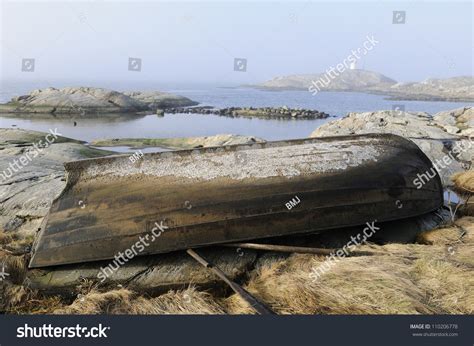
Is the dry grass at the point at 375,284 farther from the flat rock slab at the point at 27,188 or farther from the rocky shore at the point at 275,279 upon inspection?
the flat rock slab at the point at 27,188

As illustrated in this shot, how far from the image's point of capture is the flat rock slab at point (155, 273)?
5.24 metres

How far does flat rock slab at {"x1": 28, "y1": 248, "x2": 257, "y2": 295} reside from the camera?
524 centimetres

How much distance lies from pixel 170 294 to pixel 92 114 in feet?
133

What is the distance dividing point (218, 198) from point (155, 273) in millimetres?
1186

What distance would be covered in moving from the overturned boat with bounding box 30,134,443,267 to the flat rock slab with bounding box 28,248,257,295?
0.15 m

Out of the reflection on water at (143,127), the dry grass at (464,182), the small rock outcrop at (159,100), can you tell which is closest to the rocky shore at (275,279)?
the dry grass at (464,182)

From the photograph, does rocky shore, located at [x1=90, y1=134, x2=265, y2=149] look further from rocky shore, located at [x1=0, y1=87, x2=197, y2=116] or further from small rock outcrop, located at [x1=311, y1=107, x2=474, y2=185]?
rocky shore, located at [x1=0, y1=87, x2=197, y2=116]

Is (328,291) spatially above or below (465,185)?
below

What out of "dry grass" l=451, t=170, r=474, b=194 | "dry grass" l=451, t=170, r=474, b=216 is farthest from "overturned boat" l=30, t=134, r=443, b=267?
"dry grass" l=451, t=170, r=474, b=194

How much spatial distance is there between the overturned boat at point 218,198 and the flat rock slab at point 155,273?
5.7 inches

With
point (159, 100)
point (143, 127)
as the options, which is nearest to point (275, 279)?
point (143, 127)

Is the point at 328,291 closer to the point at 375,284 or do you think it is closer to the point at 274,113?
the point at 375,284

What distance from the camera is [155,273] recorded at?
5316 mm
